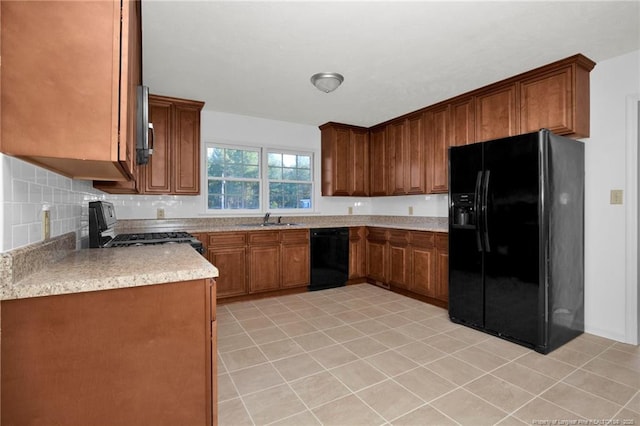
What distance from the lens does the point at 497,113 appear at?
3367mm

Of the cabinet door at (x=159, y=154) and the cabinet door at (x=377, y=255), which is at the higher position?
the cabinet door at (x=159, y=154)

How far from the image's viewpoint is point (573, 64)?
279cm

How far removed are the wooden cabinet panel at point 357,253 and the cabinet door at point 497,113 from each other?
2.11m

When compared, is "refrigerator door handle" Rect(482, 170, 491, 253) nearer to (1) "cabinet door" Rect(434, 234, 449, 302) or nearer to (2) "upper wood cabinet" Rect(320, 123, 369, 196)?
(1) "cabinet door" Rect(434, 234, 449, 302)

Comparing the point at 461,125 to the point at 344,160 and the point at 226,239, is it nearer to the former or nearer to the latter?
the point at 344,160

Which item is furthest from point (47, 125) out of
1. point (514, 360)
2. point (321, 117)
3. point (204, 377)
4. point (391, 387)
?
point (321, 117)

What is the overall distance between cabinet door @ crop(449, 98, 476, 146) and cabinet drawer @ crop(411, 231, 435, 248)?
1.14 metres

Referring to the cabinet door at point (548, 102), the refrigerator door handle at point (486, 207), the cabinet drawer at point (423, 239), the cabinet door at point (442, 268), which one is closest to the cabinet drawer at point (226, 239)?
the cabinet drawer at point (423, 239)

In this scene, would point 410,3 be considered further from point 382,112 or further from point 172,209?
point 172,209

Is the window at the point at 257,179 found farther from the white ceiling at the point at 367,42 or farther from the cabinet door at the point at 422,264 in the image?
the cabinet door at the point at 422,264

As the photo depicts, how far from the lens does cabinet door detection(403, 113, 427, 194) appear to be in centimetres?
430

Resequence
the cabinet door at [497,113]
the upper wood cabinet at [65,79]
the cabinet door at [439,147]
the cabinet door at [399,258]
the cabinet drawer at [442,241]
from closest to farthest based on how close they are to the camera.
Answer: the upper wood cabinet at [65,79] → the cabinet door at [497,113] → the cabinet drawer at [442,241] → the cabinet door at [439,147] → the cabinet door at [399,258]

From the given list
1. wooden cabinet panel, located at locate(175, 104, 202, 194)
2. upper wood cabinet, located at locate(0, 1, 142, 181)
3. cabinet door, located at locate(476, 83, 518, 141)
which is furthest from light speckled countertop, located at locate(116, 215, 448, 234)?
upper wood cabinet, located at locate(0, 1, 142, 181)

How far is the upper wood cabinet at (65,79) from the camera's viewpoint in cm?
102
